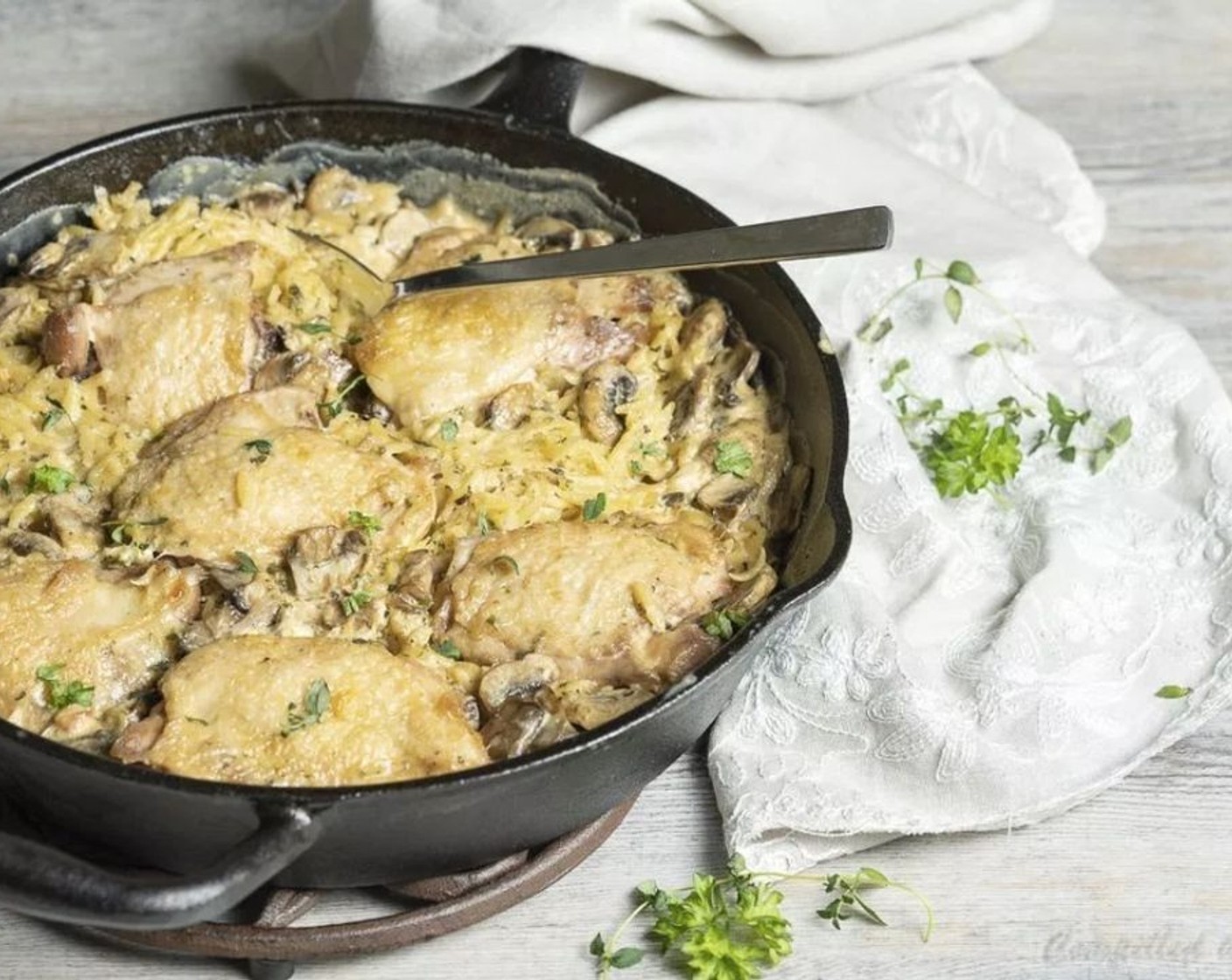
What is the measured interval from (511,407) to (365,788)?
1.23 m

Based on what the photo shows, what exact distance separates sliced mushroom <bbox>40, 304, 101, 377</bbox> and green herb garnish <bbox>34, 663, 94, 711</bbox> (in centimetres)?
81

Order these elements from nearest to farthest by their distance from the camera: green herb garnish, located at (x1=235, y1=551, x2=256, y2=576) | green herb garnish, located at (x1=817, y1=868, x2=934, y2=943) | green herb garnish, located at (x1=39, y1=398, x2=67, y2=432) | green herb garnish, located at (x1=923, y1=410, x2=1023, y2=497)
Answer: green herb garnish, located at (x1=235, y1=551, x2=256, y2=576), green herb garnish, located at (x1=817, y1=868, x2=934, y2=943), green herb garnish, located at (x1=39, y1=398, x2=67, y2=432), green herb garnish, located at (x1=923, y1=410, x2=1023, y2=497)

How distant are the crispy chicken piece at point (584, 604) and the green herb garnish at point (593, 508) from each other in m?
0.13

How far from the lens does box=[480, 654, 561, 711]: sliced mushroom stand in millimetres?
3302

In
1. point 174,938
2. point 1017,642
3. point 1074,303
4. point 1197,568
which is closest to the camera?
point 174,938

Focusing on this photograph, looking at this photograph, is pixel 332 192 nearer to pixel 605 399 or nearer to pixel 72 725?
pixel 605 399

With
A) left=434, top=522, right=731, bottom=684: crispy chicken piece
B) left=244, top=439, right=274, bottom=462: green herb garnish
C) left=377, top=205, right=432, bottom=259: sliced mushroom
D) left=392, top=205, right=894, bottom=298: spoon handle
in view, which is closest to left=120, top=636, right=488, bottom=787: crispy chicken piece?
left=434, top=522, right=731, bottom=684: crispy chicken piece

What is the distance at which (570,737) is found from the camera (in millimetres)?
3041

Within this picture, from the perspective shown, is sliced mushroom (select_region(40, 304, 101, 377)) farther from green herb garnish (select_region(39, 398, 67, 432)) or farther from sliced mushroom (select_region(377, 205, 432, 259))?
sliced mushroom (select_region(377, 205, 432, 259))

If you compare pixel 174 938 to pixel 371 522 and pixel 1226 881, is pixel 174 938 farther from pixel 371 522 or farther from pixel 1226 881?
pixel 1226 881

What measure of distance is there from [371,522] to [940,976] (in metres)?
1.51

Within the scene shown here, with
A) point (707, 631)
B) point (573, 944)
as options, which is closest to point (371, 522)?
point (707, 631)

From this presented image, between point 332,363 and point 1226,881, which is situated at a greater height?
point 332,363

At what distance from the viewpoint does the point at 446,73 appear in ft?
15.6
